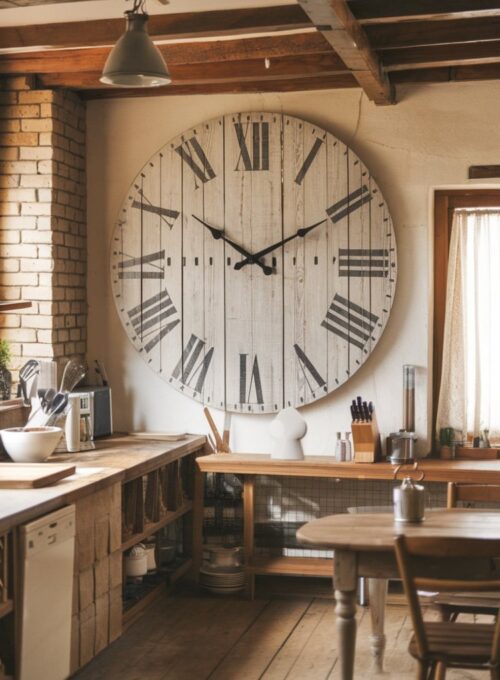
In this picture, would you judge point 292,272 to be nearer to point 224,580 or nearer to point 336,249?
point 336,249

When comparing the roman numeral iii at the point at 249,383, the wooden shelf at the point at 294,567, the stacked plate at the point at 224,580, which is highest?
the roman numeral iii at the point at 249,383

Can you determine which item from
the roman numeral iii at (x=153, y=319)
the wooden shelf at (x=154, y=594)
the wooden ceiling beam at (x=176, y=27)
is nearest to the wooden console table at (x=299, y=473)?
the wooden shelf at (x=154, y=594)

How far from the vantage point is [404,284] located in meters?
5.54

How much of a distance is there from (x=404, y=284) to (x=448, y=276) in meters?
0.26

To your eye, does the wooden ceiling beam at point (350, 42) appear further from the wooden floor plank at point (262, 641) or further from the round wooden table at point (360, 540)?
the wooden floor plank at point (262, 641)

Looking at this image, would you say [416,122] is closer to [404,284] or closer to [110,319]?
[404,284]

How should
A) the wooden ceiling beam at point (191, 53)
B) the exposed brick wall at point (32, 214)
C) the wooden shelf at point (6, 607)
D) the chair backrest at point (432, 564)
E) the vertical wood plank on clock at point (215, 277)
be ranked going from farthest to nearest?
the vertical wood plank on clock at point (215, 277)
the exposed brick wall at point (32, 214)
the wooden ceiling beam at point (191, 53)
the wooden shelf at point (6, 607)
the chair backrest at point (432, 564)

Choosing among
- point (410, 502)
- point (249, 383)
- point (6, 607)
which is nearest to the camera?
point (6, 607)

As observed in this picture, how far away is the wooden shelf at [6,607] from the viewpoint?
3.56m

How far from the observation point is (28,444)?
15.2ft

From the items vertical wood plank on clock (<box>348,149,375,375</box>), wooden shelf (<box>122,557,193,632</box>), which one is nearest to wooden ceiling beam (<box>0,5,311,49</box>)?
vertical wood plank on clock (<box>348,149,375,375</box>)

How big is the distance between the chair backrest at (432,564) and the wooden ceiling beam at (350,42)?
191cm

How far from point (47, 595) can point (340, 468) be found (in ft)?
6.25

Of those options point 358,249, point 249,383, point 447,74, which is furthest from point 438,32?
point 249,383
